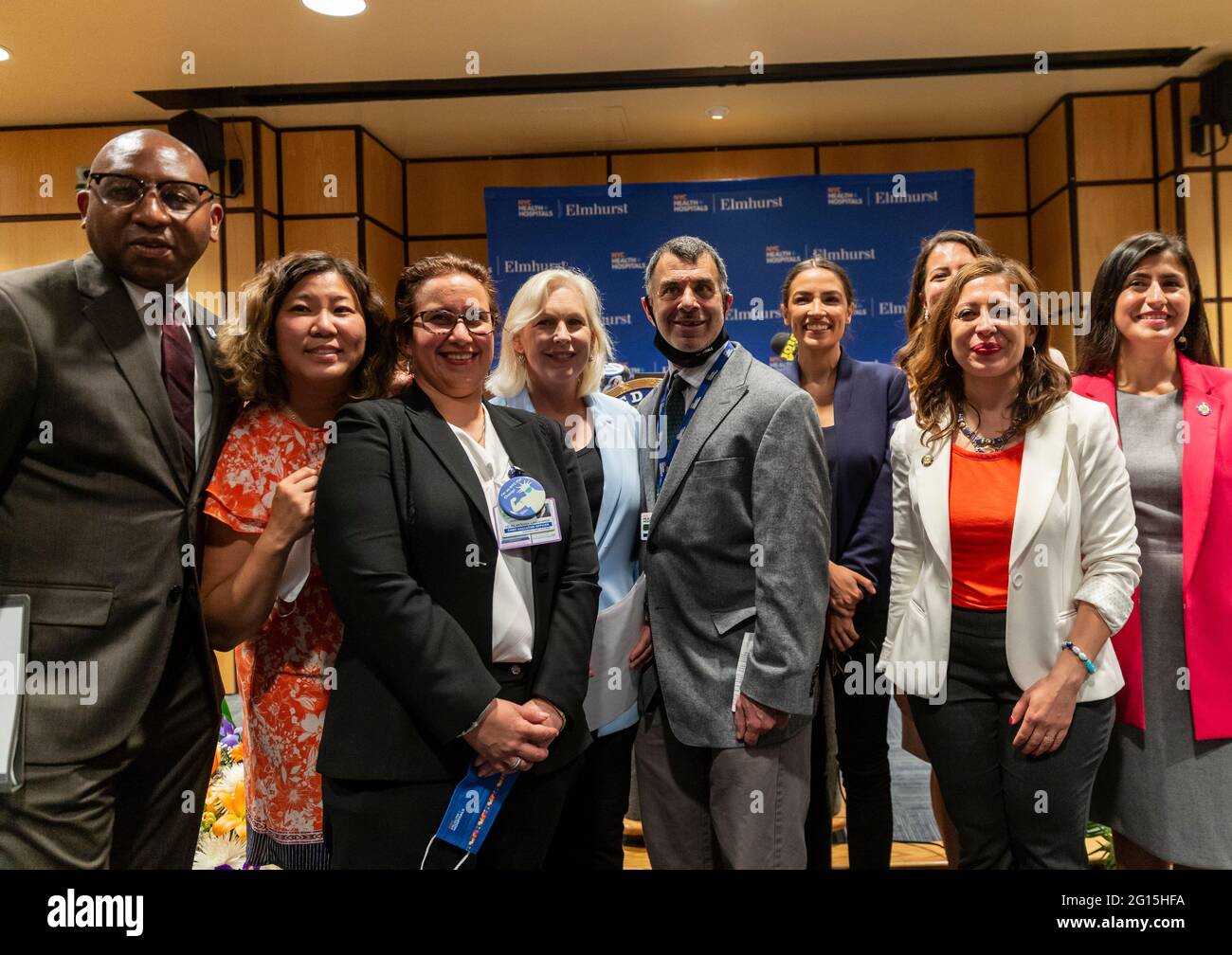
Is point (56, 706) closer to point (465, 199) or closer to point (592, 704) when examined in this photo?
point (592, 704)

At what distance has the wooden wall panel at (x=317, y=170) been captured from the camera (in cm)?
510

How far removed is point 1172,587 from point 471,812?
171 centimetres

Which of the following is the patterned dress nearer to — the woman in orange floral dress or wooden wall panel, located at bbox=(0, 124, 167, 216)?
the woman in orange floral dress

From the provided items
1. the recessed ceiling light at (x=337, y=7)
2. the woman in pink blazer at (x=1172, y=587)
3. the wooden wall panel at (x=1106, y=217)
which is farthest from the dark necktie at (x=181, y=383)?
the wooden wall panel at (x=1106, y=217)

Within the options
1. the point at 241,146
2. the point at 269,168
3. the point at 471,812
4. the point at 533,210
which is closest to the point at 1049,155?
the point at 533,210

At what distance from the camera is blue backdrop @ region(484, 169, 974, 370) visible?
586 cm

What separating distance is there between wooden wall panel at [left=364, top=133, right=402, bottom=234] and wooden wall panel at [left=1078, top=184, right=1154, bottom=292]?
4.48 m

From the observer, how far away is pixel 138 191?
1.66 m

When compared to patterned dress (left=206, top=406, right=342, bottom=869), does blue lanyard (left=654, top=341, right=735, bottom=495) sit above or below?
above

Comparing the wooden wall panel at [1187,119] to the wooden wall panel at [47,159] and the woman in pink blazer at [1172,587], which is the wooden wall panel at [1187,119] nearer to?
the woman in pink blazer at [1172,587]

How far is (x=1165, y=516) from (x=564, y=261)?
14.7 ft

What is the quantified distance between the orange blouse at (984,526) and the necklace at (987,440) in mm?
16

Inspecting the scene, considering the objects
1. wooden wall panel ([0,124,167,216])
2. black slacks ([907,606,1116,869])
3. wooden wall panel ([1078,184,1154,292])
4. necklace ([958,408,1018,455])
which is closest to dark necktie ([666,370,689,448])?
necklace ([958,408,1018,455])
